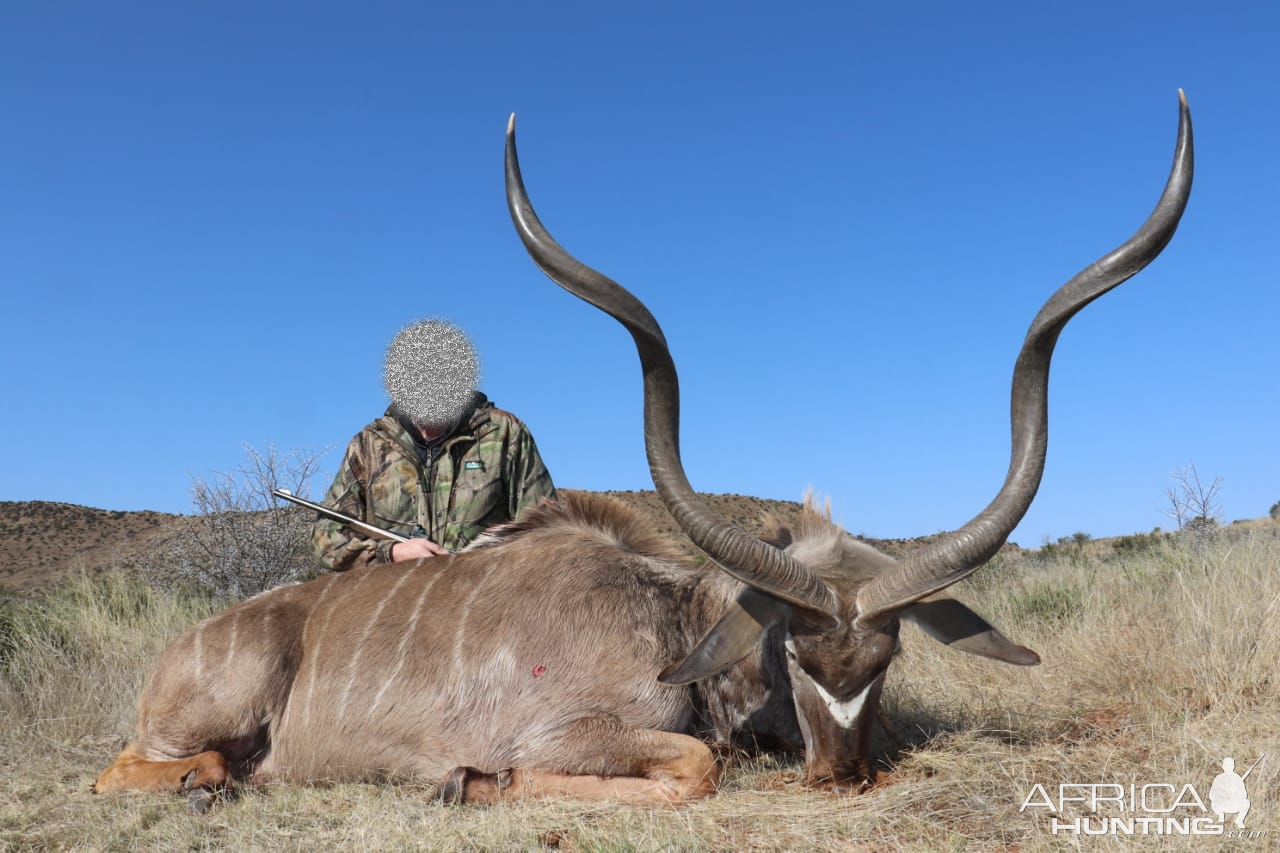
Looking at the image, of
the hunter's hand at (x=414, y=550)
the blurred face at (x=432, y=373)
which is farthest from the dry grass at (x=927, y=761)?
the blurred face at (x=432, y=373)

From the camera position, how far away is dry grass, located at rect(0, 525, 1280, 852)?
129 inches

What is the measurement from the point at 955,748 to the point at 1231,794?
109cm

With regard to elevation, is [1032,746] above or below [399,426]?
below

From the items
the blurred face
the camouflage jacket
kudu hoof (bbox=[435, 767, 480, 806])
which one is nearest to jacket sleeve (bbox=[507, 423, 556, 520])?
the camouflage jacket

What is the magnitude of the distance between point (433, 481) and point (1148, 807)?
14.0 feet

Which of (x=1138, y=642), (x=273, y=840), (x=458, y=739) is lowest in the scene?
(x=273, y=840)

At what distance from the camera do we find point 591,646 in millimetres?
4258

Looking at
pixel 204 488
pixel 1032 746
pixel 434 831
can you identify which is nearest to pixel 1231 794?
pixel 1032 746

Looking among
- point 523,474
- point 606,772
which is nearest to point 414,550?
point 523,474

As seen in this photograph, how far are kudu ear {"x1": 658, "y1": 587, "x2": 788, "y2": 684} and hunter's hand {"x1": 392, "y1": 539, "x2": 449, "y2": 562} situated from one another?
6.89 ft

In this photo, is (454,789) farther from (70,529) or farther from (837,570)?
(70,529)

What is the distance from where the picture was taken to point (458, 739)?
4332mm

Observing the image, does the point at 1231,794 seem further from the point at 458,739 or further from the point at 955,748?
the point at 458,739

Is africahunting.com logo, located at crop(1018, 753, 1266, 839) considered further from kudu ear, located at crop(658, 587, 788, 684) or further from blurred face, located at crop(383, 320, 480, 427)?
blurred face, located at crop(383, 320, 480, 427)
